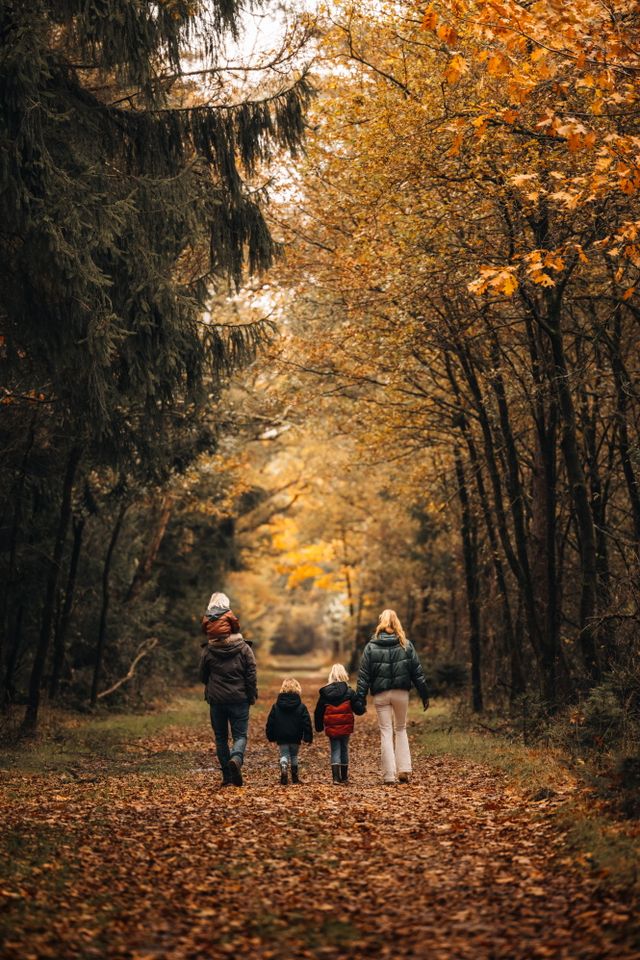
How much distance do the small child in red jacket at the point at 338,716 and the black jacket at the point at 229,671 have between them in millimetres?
1030

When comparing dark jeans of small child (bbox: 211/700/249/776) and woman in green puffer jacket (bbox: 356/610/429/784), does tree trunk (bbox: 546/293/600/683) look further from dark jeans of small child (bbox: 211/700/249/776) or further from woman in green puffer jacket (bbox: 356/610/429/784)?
dark jeans of small child (bbox: 211/700/249/776)

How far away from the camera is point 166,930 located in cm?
532

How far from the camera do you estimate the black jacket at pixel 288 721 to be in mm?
11375

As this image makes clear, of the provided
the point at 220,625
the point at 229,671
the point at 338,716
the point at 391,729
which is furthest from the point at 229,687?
the point at 391,729

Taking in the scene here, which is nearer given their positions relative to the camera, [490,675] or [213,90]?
[213,90]

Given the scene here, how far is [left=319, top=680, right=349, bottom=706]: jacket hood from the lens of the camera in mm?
11578

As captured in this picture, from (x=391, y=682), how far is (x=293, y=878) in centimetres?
505

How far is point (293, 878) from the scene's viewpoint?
637 centimetres

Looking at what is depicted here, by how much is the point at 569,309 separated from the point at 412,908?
10582 mm

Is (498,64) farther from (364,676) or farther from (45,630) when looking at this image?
(45,630)

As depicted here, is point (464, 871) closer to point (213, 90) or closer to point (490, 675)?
point (213, 90)

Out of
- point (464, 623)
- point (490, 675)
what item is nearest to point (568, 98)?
point (490, 675)

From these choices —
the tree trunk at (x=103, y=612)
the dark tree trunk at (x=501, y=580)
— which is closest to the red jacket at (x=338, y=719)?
the dark tree trunk at (x=501, y=580)

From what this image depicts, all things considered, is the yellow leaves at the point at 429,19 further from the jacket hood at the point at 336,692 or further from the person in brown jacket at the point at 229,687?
the jacket hood at the point at 336,692
